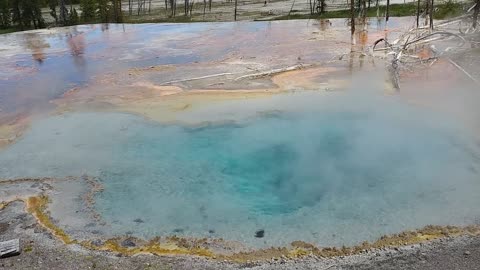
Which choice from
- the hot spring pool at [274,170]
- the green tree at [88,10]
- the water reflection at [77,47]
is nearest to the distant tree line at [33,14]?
the green tree at [88,10]

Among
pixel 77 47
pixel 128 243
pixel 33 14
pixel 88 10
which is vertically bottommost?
pixel 128 243

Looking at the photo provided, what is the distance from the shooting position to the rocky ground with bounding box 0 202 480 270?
14.0 feet

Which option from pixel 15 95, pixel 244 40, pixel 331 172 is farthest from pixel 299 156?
pixel 244 40

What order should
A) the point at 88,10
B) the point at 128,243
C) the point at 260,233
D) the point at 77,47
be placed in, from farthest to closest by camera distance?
the point at 88,10
the point at 77,47
the point at 260,233
the point at 128,243

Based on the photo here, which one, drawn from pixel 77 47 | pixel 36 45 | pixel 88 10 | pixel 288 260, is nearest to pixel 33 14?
pixel 88 10

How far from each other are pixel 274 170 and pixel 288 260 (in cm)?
224

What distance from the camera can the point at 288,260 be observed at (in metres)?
4.48

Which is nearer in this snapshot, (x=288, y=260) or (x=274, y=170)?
(x=288, y=260)

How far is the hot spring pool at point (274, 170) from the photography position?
525 centimetres

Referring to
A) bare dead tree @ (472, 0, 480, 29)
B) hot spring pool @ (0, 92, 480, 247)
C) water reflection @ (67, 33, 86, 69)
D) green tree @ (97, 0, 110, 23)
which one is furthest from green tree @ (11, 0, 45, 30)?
bare dead tree @ (472, 0, 480, 29)

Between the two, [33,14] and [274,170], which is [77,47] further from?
[33,14]

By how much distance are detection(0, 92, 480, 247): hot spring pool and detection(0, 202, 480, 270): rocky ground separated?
0.42m

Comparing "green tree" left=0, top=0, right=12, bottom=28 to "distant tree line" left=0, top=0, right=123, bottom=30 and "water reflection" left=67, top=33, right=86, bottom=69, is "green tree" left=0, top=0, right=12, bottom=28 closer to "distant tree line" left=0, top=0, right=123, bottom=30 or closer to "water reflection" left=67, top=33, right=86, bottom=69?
"distant tree line" left=0, top=0, right=123, bottom=30

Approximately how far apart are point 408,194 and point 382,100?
345 centimetres
